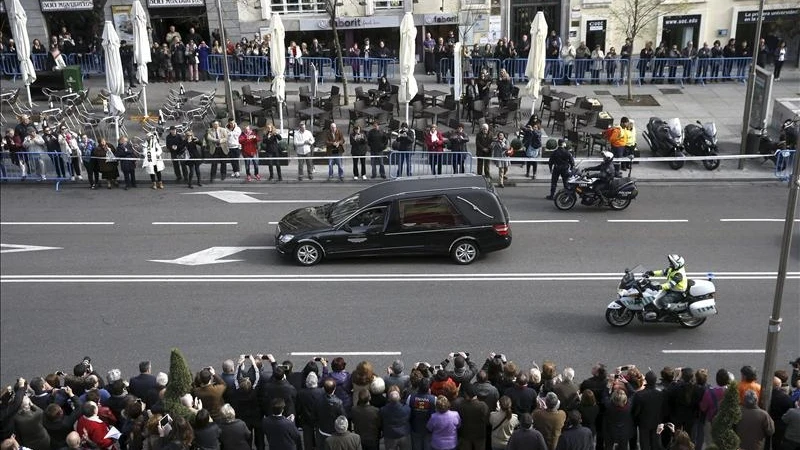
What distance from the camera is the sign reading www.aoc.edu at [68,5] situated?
35.9 m

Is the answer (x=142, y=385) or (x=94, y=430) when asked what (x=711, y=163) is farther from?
(x=94, y=430)

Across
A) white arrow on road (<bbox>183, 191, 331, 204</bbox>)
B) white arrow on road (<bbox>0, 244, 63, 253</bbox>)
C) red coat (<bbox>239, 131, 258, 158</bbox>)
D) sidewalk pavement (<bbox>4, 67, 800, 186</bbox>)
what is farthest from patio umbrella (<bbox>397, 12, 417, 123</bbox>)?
white arrow on road (<bbox>0, 244, 63, 253</bbox>)

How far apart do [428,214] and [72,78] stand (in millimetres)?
18621

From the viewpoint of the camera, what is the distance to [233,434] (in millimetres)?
9992

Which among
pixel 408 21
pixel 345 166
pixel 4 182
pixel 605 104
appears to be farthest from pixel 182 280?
pixel 605 104

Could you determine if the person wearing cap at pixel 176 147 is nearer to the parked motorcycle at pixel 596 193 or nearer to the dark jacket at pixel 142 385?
the parked motorcycle at pixel 596 193

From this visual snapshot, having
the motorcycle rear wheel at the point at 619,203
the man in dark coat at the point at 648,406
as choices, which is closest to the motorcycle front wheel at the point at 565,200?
the motorcycle rear wheel at the point at 619,203

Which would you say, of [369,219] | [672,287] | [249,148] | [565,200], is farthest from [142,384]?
[249,148]

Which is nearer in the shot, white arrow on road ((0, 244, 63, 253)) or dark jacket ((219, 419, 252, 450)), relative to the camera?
dark jacket ((219, 419, 252, 450))

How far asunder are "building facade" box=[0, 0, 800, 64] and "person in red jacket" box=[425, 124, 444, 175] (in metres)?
10.7

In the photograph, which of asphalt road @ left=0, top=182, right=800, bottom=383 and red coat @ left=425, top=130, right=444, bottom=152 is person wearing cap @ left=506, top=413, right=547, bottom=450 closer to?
asphalt road @ left=0, top=182, right=800, bottom=383

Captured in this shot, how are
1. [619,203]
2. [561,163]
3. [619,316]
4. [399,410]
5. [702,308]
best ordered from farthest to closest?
[561,163]
[619,203]
[619,316]
[702,308]
[399,410]

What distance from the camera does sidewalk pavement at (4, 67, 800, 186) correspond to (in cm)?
2305

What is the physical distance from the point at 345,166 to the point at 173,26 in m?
14.8
